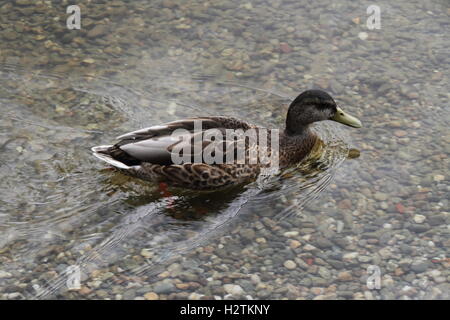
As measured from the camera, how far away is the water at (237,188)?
5562 millimetres

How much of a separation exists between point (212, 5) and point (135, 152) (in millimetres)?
3725

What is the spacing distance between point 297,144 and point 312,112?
347 mm

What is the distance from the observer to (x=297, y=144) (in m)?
6.94

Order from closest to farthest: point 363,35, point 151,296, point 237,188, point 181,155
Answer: point 151,296, point 181,155, point 237,188, point 363,35

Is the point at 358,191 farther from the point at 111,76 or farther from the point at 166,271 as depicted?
the point at 111,76

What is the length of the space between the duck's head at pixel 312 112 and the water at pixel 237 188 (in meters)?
0.30

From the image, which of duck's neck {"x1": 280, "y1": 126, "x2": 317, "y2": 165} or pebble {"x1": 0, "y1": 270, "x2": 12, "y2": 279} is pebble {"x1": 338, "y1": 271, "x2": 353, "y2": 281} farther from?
pebble {"x1": 0, "y1": 270, "x2": 12, "y2": 279}

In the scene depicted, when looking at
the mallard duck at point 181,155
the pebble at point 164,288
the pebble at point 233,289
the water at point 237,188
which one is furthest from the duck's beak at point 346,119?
the pebble at point 164,288

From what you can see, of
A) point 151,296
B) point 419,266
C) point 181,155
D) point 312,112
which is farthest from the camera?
point 312,112

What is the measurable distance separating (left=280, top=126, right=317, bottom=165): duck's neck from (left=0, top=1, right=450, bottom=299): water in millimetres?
138

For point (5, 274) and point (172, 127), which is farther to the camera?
point (172, 127)

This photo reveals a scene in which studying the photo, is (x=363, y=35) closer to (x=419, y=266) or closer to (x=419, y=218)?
(x=419, y=218)

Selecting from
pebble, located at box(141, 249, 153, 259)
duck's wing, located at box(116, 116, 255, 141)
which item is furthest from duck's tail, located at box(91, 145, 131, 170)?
pebble, located at box(141, 249, 153, 259)

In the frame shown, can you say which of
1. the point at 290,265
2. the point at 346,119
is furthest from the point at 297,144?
the point at 290,265
